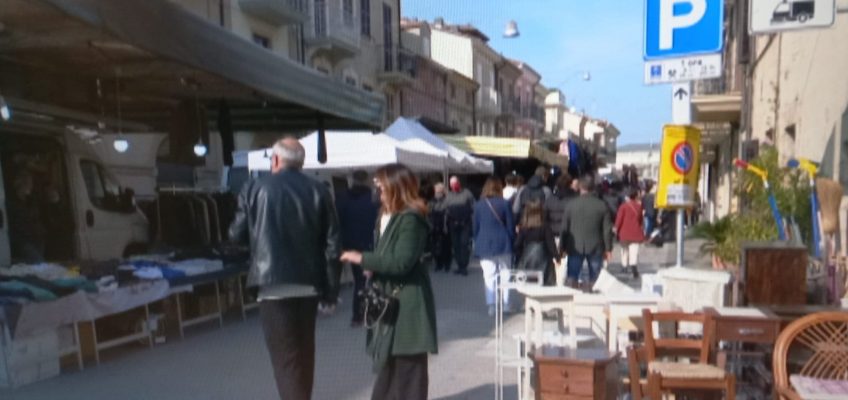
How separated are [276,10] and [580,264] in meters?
11.5

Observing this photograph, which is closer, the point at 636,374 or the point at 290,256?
the point at 636,374

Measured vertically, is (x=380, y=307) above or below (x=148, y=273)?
above

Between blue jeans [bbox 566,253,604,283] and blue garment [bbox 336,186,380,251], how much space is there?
2.62 m

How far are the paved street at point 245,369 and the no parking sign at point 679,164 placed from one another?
1.92 metres

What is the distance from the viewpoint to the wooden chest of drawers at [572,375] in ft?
12.2

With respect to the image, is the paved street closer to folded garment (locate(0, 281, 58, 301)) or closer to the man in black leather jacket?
folded garment (locate(0, 281, 58, 301))

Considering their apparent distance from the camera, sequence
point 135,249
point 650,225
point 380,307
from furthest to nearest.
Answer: point 650,225, point 135,249, point 380,307

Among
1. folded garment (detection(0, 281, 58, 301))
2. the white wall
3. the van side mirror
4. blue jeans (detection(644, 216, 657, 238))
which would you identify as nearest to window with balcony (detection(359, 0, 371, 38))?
the white wall

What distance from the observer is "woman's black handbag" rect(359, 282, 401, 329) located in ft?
12.9

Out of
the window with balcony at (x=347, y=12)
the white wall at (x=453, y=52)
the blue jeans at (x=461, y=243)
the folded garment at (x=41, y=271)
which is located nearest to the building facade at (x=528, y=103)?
the white wall at (x=453, y=52)

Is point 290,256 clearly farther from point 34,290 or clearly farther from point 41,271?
point 41,271

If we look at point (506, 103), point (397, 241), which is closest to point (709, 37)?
point (397, 241)

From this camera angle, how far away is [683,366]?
407 centimetres

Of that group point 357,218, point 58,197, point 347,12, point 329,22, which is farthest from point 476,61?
point 58,197
